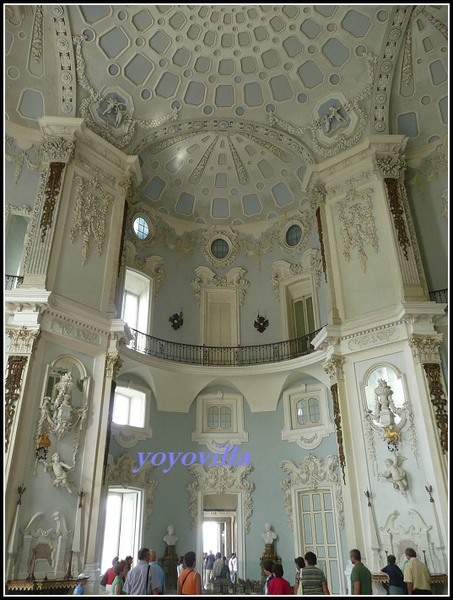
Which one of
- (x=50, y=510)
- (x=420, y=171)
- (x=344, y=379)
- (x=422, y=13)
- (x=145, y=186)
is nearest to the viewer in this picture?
(x=50, y=510)

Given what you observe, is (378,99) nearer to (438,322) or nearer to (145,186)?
(438,322)

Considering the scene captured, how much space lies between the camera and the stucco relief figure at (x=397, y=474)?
1123cm

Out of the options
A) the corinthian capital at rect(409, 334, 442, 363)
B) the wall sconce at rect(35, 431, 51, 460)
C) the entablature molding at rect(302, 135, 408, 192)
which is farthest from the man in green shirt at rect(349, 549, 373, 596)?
the entablature molding at rect(302, 135, 408, 192)

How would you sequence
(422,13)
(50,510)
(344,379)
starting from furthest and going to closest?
(422,13)
(344,379)
(50,510)

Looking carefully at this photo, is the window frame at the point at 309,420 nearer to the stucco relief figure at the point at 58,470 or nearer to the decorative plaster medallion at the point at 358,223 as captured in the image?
the decorative plaster medallion at the point at 358,223

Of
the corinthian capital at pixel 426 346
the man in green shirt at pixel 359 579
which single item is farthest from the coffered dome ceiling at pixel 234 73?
the man in green shirt at pixel 359 579

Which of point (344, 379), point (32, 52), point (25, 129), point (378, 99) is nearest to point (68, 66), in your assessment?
point (32, 52)

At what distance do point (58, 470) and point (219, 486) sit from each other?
631 centimetres

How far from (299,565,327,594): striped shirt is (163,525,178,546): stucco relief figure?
351 inches

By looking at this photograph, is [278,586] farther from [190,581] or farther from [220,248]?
[220,248]

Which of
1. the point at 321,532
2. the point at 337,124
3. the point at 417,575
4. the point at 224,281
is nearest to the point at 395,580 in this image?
the point at 417,575

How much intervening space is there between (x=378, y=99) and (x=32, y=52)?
10997 mm

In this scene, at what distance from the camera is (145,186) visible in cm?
1855

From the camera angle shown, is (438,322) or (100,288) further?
(100,288)
